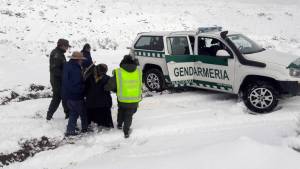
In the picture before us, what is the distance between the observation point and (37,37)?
19750mm

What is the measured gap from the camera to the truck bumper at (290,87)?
305 inches

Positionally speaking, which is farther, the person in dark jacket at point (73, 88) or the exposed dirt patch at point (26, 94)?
the exposed dirt patch at point (26, 94)

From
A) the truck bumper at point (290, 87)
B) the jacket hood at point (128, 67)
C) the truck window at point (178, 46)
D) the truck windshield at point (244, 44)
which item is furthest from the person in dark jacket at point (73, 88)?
the truck bumper at point (290, 87)

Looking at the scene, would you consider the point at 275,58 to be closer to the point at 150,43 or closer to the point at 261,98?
the point at 261,98

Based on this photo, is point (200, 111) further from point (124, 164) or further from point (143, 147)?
point (124, 164)

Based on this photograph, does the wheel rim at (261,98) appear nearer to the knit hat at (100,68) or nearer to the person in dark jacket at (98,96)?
the person in dark jacket at (98,96)

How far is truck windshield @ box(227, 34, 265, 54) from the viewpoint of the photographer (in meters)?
8.78

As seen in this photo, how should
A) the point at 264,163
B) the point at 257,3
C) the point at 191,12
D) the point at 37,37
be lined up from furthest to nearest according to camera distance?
the point at 257,3 < the point at 191,12 < the point at 37,37 < the point at 264,163

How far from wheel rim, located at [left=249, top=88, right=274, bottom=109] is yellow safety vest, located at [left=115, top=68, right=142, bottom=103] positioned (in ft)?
9.28

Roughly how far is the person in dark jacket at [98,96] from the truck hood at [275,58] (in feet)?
11.6

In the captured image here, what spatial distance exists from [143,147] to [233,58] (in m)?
3.42

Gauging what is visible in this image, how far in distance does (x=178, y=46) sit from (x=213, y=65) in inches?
49.7

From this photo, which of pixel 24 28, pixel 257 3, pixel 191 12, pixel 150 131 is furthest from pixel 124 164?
pixel 257 3

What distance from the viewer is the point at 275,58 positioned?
27.4 feet
